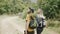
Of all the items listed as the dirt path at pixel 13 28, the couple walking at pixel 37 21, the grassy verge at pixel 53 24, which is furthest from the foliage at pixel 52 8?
the couple walking at pixel 37 21

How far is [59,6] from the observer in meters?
21.6

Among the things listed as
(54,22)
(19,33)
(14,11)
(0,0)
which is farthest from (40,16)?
(14,11)

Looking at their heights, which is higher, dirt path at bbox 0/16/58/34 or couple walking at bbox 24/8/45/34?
couple walking at bbox 24/8/45/34

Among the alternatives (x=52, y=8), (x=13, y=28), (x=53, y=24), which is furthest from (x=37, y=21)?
(x=52, y=8)

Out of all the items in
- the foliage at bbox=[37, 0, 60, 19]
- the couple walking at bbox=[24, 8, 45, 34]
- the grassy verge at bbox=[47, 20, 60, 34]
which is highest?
the couple walking at bbox=[24, 8, 45, 34]

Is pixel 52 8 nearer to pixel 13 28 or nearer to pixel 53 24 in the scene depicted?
pixel 53 24

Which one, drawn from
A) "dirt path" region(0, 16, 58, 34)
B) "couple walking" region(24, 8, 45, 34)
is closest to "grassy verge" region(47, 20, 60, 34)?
"dirt path" region(0, 16, 58, 34)

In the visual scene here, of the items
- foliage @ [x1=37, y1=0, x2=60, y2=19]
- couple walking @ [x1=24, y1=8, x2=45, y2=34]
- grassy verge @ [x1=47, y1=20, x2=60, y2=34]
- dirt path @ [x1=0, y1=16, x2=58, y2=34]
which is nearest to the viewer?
couple walking @ [x1=24, y1=8, x2=45, y2=34]

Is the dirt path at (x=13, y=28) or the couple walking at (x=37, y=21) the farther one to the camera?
the dirt path at (x=13, y=28)

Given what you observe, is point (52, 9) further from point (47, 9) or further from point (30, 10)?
point (30, 10)

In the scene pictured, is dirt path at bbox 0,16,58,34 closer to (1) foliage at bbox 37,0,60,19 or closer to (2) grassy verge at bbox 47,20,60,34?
(2) grassy verge at bbox 47,20,60,34

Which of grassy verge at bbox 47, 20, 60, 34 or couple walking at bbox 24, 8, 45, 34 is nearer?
couple walking at bbox 24, 8, 45, 34

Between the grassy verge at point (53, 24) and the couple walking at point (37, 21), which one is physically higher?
the couple walking at point (37, 21)

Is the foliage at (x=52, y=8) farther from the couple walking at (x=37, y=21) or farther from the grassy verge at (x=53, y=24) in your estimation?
the couple walking at (x=37, y=21)
